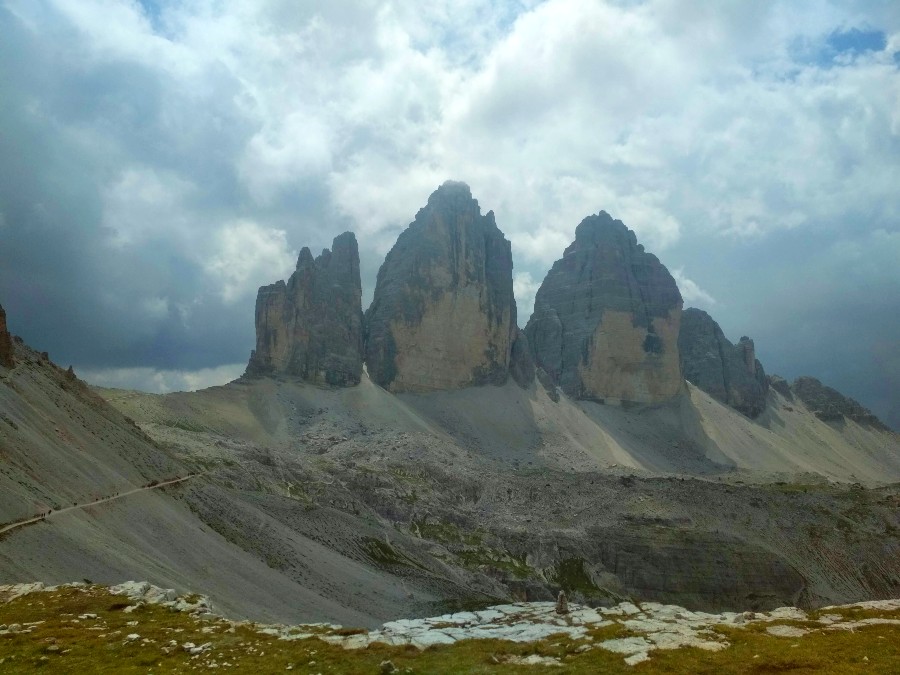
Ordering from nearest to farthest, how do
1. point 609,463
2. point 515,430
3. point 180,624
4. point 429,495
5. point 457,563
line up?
point 180,624, point 457,563, point 429,495, point 609,463, point 515,430

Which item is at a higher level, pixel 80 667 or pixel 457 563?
pixel 80 667

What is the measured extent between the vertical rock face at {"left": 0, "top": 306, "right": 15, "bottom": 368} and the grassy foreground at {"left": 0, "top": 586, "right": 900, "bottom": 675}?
1320 inches

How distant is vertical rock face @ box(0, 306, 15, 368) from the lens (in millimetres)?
49478

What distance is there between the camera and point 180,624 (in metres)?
21.2

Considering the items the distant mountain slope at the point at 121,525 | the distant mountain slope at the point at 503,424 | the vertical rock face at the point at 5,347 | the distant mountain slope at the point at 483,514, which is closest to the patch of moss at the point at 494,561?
the distant mountain slope at the point at 483,514

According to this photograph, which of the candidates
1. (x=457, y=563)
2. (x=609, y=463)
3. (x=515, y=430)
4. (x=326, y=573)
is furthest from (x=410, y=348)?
(x=326, y=573)

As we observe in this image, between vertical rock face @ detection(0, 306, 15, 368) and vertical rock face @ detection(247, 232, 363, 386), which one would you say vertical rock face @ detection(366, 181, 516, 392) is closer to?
vertical rock face @ detection(247, 232, 363, 386)

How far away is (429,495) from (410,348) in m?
74.1

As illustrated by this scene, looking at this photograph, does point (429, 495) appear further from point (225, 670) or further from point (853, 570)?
point (225, 670)

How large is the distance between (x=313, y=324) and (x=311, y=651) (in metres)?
143

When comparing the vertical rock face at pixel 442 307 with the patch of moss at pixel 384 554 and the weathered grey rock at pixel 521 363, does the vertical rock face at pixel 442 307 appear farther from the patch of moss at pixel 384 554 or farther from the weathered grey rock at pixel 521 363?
the patch of moss at pixel 384 554

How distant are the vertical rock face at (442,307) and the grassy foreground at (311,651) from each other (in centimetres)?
14296

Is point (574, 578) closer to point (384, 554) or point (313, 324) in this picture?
point (384, 554)

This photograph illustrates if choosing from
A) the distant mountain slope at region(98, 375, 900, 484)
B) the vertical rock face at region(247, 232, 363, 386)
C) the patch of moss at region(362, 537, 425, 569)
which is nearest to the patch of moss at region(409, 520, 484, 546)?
the patch of moss at region(362, 537, 425, 569)
